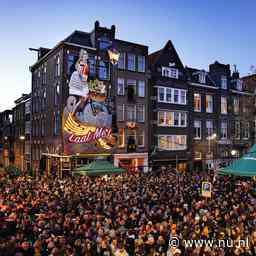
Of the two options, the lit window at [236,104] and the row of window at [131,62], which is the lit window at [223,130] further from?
the row of window at [131,62]

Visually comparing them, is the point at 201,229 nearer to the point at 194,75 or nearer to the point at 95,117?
the point at 95,117

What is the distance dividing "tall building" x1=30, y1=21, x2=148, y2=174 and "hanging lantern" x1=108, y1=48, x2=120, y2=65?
Answer: 0.99ft

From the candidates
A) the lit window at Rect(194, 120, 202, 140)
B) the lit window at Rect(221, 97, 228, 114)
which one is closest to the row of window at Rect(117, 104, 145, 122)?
the lit window at Rect(194, 120, 202, 140)

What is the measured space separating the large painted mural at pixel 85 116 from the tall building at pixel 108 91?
0.41m

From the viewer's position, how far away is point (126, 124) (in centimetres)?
3416

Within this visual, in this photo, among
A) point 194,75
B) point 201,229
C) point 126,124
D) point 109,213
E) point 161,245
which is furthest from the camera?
point 194,75

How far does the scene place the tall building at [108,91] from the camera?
31.0 metres

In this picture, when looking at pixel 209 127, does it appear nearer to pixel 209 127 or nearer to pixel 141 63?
pixel 209 127

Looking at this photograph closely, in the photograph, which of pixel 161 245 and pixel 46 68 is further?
pixel 46 68

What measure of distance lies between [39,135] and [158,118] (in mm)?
14149

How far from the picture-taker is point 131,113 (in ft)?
114

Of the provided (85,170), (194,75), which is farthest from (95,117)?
(194,75)

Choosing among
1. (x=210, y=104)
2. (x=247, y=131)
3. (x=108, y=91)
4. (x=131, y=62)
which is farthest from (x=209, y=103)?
(x=108, y=91)

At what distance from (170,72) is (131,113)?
7770 millimetres
